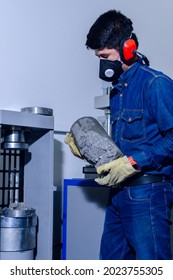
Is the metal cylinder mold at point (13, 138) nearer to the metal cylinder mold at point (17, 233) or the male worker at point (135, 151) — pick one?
the metal cylinder mold at point (17, 233)

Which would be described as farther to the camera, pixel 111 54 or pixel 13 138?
pixel 13 138

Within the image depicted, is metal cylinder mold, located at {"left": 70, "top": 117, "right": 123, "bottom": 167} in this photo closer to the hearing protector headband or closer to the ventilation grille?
the hearing protector headband

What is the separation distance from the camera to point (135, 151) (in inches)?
55.5

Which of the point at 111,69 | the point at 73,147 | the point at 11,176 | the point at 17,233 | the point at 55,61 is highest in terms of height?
the point at 55,61

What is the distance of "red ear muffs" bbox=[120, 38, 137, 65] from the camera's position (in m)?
1.45

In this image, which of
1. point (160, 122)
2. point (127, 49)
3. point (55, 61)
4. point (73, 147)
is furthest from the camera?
point (55, 61)

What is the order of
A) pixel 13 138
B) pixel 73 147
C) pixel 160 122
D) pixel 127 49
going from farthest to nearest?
1. pixel 13 138
2. pixel 73 147
3. pixel 127 49
4. pixel 160 122

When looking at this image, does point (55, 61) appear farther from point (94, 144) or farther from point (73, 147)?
point (94, 144)

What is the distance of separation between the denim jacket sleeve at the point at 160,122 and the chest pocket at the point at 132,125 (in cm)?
5

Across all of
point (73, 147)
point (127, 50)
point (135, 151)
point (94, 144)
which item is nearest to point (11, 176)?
point (73, 147)

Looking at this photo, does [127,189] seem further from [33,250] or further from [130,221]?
[33,250]

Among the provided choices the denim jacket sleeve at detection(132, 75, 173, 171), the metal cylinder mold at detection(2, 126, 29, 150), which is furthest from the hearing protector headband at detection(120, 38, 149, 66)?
the metal cylinder mold at detection(2, 126, 29, 150)

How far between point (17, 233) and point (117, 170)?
Answer: 531 millimetres
